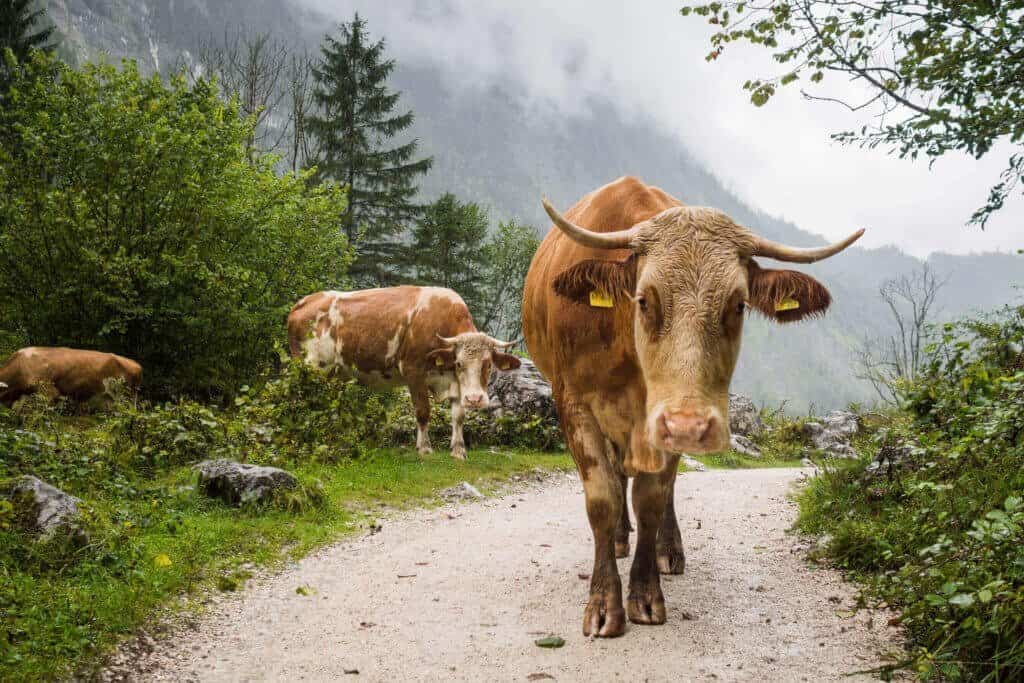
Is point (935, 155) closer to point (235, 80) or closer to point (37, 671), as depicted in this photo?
point (37, 671)

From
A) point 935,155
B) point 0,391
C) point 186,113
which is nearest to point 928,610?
point 935,155

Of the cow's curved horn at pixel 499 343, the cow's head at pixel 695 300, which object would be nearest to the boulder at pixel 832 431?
the cow's curved horn at pixel 499 343

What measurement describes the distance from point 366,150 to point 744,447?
83.9 ft

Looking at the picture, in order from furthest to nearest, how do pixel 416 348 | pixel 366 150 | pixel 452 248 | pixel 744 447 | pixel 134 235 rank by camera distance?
pixel 452 248
pixel 366 150
pixel 744 447
pixel 134 235
pixel 416 348

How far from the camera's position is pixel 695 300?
3105 mm

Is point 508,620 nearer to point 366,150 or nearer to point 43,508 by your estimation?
point 43,508

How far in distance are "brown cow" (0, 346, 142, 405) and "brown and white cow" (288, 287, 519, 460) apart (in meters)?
2.85

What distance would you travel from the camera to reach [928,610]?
10.5 ft

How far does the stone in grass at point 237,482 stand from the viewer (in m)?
5.99

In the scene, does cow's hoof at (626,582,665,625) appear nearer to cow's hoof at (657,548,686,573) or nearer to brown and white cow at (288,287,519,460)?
cow's hoof at (657,548,686,573)

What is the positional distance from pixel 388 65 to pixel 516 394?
27.0 metres

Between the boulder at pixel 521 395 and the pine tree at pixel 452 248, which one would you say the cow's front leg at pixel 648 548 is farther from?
the pine tree at pixel 452 248

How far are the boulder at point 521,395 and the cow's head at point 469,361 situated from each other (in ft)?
6.86

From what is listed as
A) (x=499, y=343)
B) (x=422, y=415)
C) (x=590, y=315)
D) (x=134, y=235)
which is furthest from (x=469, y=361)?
(x=590, y=315)
